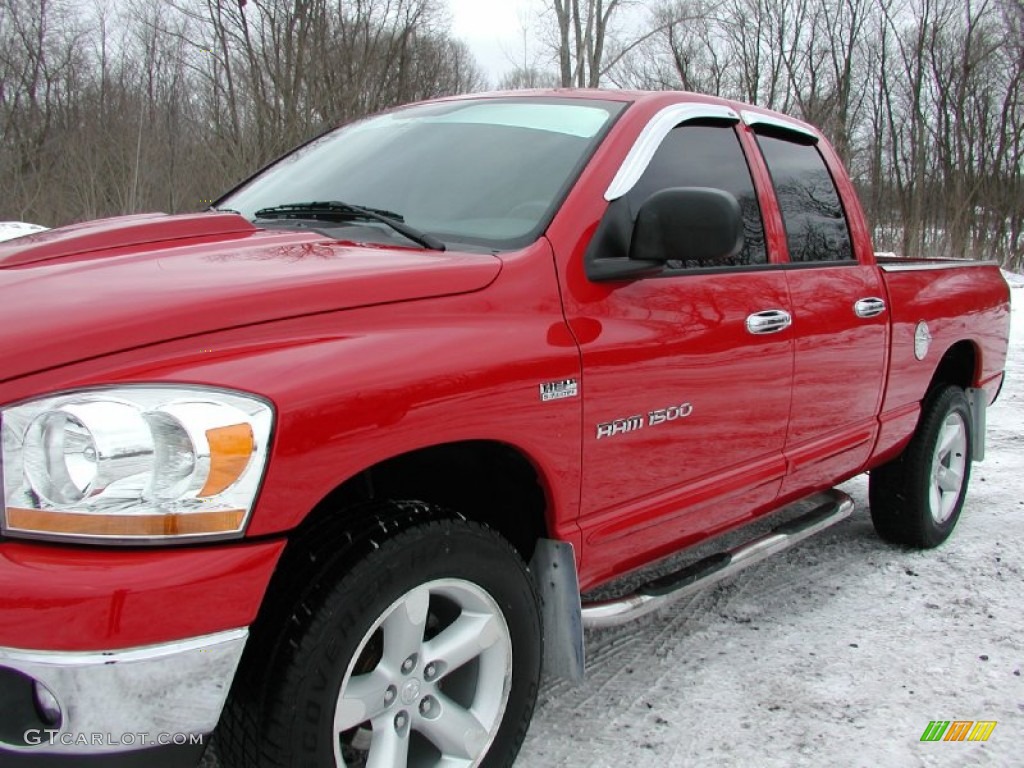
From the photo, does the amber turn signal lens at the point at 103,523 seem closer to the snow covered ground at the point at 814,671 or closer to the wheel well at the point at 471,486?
the wheel well at the point at 471,486

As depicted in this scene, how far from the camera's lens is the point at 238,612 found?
1.53 m

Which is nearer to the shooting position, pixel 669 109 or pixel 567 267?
pixel 567 267

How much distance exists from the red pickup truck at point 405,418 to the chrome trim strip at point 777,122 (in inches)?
0.9

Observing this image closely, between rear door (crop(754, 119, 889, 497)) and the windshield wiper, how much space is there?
1354mm

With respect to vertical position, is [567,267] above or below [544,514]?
above

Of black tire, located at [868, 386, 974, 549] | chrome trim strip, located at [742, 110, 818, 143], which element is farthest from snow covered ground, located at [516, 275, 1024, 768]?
chrome trim strip, located at [742, 110, 818, 143]

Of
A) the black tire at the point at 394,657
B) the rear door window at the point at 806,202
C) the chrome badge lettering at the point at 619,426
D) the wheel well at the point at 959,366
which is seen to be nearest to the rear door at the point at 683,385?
the chrome badge lettering at the point at 619,426

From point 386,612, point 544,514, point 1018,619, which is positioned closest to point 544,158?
point 544,514

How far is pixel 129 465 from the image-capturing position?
1.46 m

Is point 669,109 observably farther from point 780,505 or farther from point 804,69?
point 804,69

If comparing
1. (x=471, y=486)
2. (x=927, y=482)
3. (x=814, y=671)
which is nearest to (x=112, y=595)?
(x=471, y=486)

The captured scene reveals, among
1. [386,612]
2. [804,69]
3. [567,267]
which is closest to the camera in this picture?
[386,612]

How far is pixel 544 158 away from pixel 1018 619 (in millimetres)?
2532

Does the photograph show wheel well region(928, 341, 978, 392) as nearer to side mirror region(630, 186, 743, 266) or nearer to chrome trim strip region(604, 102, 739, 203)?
chrome trim strip region(604, 102, 739, 203)
